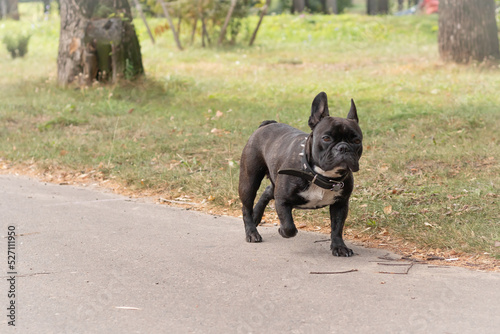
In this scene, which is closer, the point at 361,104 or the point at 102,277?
the point at 102,277

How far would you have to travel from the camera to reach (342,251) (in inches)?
201

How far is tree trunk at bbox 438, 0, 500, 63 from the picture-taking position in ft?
44.1

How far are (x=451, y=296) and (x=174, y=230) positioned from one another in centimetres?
269

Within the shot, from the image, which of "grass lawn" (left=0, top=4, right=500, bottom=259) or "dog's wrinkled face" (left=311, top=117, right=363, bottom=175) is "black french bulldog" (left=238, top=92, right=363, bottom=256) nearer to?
"dog's wrinkled face" (left=311, top=117, right=363, bottom=175)

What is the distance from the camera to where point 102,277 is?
4.74 metres

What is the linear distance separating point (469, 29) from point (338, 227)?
9909mm

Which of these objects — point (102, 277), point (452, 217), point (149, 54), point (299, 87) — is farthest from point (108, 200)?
point (149, 54)

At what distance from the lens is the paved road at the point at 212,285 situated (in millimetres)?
3869

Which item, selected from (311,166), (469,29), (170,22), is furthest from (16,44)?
(311,166)

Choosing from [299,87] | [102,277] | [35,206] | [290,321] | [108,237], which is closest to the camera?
[290,321]

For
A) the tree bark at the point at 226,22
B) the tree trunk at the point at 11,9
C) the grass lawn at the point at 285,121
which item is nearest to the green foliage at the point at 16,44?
the grass lawn at the point at 285,121

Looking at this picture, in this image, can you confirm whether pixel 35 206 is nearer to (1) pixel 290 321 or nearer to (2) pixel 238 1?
(1) pixel 290 321

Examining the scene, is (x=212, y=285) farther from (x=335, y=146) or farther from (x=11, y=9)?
(x=11, y=9)

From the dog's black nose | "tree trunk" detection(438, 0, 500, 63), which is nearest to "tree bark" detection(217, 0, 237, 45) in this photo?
"tree trunk" detection(438, 0, 500, 63)
